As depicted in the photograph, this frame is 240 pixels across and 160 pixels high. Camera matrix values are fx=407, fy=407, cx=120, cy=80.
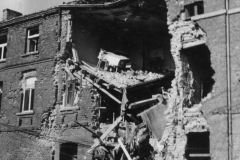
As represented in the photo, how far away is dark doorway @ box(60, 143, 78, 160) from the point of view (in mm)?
20969

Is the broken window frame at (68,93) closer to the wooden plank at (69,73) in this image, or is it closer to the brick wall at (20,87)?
the wooden plank at (69,73)

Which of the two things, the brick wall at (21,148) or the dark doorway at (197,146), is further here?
the brick wall at (21,148)

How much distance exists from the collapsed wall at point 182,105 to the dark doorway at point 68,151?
19.1ft

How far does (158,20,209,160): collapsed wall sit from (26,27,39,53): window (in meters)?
9.96

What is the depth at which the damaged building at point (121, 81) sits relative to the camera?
16.2 m

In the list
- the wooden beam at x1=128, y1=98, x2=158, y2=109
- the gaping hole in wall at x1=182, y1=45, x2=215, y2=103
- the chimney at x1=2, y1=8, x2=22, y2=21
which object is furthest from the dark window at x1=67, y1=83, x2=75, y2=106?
the chimney at x1=2, y1=8, x2=22, y2=21

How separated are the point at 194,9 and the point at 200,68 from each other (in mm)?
2628

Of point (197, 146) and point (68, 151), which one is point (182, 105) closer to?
point (197, 146)

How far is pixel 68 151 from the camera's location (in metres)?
21.2

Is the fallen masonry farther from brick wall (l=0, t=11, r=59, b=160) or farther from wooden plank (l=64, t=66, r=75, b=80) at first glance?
brick wall (l=0, t=11, r=59, b=160)

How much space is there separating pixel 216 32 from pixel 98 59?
334 inches

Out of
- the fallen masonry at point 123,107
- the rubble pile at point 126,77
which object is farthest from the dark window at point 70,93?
the rubble pile at point 126,77

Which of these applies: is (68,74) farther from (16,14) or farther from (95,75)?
(16,14)

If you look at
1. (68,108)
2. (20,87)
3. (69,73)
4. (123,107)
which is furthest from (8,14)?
(123,107)
